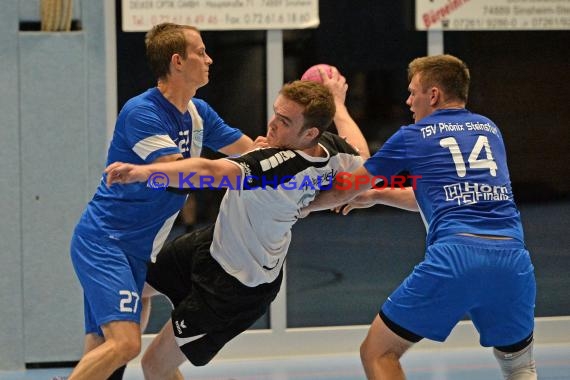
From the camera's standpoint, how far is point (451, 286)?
4129 millimetres

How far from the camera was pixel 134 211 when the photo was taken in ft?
15.1

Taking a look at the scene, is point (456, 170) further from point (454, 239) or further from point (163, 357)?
point (163, 357)

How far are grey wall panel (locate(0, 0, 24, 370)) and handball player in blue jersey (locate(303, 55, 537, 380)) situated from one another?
2863 millimetres

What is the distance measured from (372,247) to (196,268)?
334cm

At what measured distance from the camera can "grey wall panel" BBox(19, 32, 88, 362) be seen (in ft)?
21.3

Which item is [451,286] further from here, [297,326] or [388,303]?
[297,326]

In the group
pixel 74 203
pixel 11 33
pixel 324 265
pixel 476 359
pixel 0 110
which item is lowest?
pixel 476 359

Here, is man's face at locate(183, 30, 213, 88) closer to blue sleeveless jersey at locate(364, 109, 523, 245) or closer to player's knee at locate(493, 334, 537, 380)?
blue sleeveless jersey at locate(364, 109, 523, 245)

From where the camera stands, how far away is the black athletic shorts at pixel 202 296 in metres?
4.64

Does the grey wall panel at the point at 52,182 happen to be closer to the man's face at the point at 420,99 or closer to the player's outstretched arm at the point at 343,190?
the player's outstretched arm at the point at 343,190

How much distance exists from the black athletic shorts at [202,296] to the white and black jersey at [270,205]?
6cm

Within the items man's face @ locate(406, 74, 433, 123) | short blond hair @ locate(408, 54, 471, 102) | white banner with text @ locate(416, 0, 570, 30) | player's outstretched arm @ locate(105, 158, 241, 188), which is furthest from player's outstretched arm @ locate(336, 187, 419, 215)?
white banner with text @ locate(416, 0, 570, 30)

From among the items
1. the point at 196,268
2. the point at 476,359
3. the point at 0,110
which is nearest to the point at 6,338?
the point at 0,110

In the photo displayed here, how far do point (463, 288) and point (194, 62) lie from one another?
1601 millimetres
